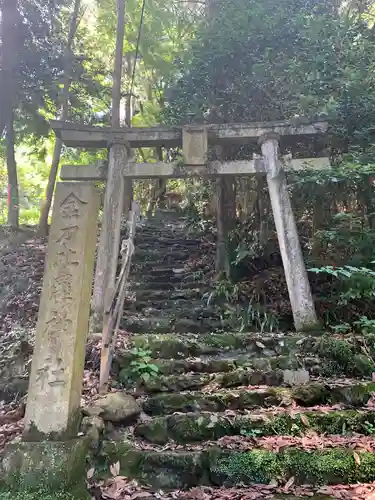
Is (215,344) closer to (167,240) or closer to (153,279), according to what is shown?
(153,279)

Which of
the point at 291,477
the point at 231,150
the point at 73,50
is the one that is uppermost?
the point at 73,50

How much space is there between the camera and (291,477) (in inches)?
124

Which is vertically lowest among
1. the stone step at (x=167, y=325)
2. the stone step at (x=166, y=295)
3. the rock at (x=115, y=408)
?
the rock at (x=115, y=408)

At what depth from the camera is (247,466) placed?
3191 millimetres

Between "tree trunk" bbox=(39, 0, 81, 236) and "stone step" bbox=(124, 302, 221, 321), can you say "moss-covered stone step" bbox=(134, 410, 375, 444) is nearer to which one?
"stone step" bbox=(124, 302, 221, 321)

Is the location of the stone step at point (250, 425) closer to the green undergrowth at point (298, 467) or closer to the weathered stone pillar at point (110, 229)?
the green undergrowth at point (298, 467)

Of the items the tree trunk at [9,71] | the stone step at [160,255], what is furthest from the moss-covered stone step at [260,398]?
the tree trunk at [9,71]

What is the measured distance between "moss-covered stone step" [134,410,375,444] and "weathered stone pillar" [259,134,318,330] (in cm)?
222

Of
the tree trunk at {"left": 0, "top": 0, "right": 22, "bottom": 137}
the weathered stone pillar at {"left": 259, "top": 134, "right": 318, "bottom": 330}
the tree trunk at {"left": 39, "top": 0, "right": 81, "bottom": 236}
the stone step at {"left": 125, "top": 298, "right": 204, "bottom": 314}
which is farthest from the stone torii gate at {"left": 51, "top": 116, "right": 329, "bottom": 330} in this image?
the tree trunk at {"left": 0, "top": 0, "right": 22, "bottom": 137}

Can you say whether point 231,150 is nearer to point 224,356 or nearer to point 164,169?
point 164,169

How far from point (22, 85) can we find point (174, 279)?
673 cm

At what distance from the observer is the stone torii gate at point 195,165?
6.44 meters

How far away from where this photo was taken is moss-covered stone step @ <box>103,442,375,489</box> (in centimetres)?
313

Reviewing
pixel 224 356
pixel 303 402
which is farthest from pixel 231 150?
pixel 303 402
